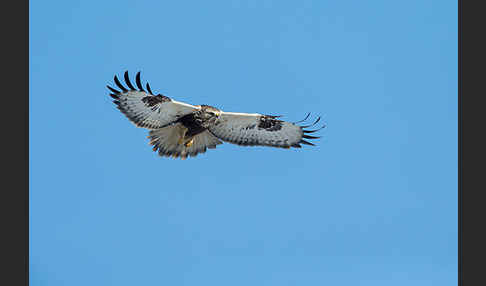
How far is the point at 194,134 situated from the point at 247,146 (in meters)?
1.38

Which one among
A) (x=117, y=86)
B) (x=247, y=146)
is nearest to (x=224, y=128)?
(x=247, y=146)

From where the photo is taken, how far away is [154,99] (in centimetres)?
1343

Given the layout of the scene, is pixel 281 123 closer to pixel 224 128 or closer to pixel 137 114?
pixel 224 128

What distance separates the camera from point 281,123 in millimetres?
14711

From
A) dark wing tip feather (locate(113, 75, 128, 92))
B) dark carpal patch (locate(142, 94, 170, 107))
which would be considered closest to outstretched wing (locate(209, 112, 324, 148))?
dark carpal patch (locate(142, 94, 170, 107))

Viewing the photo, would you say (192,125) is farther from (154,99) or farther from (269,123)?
(269,123)

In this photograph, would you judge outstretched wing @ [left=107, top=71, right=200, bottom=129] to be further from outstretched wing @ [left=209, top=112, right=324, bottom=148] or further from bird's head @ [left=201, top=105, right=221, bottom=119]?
outstretched wing @ [left=209, top=112, right=324, bottom=148]

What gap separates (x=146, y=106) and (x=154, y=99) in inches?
10.5

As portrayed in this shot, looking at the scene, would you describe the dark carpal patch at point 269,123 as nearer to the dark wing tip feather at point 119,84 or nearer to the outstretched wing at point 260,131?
the outstretched wing at point 260,131

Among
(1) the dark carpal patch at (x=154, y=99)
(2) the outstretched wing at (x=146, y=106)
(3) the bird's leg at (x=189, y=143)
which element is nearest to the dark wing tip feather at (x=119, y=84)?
(2) the outstretched wing at (x=146, y=106)

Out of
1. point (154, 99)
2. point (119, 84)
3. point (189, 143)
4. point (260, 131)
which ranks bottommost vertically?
point (189, 143)

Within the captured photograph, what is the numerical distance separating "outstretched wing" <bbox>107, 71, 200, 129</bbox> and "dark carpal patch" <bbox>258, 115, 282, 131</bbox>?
1717 mm

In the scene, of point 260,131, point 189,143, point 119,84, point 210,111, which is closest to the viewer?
point 119,84

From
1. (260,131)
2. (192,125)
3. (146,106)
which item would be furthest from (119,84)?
(260,131)
